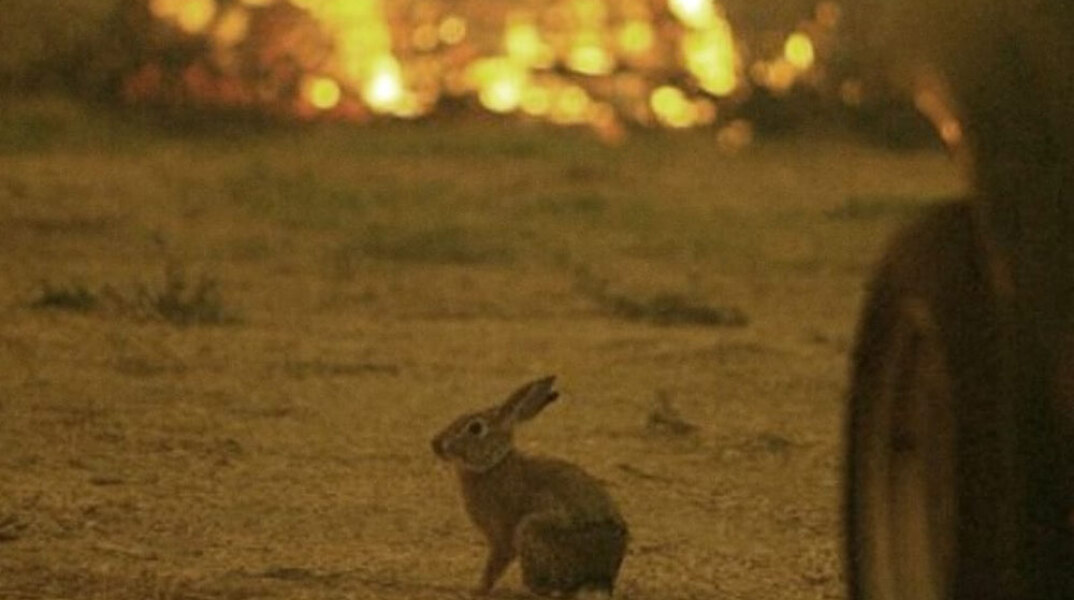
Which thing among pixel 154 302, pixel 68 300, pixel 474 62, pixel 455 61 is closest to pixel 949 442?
pixel 154 302

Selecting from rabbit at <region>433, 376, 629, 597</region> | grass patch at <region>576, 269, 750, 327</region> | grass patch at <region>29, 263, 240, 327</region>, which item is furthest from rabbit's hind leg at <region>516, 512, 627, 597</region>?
grass patch at <region>576, 269, 750, 327</region>

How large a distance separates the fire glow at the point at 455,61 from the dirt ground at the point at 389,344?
42 cm

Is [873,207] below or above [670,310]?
below

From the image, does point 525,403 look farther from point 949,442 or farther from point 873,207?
point 873,207

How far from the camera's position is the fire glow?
2120cm

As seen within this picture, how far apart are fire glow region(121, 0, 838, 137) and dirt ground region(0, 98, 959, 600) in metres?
0.42

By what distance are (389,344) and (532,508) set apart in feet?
14.7

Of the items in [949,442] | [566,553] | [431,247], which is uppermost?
[949,442]

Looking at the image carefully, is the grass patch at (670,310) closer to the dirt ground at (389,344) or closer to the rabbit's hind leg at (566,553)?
the dirt ground at (389,344)

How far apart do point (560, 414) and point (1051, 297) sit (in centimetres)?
572

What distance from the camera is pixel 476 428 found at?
325 inches

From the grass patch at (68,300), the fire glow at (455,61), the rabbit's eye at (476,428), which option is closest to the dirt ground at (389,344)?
the grass patch at (68,300)

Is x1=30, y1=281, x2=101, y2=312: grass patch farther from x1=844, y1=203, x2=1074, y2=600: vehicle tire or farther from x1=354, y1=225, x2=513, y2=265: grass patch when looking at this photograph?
x1=844, y1=203, x2=1074, y2=600: vehicle tire

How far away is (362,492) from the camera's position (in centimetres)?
911
